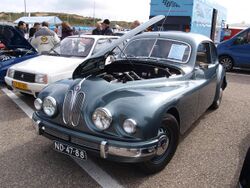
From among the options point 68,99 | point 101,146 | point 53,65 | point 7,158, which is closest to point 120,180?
point 101,146

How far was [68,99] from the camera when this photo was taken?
11.0 feet

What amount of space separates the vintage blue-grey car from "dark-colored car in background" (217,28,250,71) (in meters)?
7.26

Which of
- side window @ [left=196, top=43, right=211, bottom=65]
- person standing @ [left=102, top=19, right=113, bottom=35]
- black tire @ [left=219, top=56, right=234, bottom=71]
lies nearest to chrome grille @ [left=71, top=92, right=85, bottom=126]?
side window @ [left=196, top=43, right=211, bottom=65]

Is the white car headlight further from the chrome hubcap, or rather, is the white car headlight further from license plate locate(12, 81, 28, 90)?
the chrome hubcap

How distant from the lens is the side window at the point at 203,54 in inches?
190

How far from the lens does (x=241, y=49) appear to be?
11.0 meters

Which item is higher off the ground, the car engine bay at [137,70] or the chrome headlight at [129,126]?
the car engine bay at [137,70]

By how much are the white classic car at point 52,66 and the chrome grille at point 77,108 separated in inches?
97.8

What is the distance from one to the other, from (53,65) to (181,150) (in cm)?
328

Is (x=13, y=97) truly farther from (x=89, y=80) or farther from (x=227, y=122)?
(x=227, y=122)

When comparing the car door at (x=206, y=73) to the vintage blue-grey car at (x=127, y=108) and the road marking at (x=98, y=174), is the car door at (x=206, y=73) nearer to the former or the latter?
the vintage blue-grey car at (x=127, y=108)

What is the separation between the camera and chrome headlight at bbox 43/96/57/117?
11.3ft

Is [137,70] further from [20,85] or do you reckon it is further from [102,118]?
[20,85]

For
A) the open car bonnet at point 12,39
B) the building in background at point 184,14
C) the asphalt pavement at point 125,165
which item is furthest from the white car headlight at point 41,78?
the building in background at point 184,14
